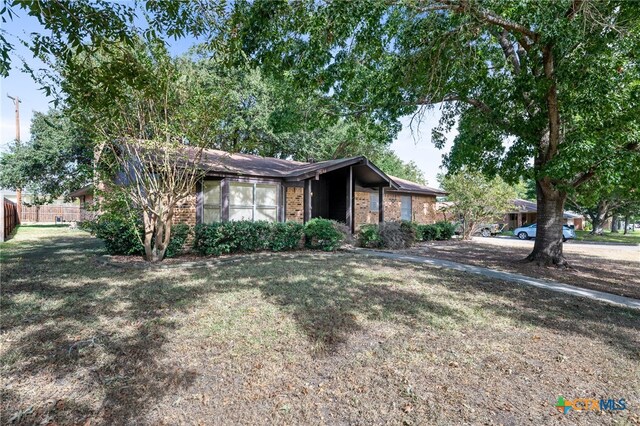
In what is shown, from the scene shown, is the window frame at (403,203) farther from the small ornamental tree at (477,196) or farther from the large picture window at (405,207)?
the small ornamental tree at (477,196)

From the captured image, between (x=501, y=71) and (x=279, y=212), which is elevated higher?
(x=501, y=71)

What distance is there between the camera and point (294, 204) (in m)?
13.6

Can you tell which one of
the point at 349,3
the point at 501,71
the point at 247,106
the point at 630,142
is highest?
the point at 247,106

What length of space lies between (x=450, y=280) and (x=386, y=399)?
494 centimetres

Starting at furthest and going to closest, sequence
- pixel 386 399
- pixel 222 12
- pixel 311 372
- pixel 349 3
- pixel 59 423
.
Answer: pixel 349 3, pixel 222 12, pixel 311 372, pixel 386 399, pixel 59 423

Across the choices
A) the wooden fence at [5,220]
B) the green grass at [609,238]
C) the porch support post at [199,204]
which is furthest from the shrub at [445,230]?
the wooden fence at [5,220]

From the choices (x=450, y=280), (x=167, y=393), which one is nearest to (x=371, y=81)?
(x=450, y=280)

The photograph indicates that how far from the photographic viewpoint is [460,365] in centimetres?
347

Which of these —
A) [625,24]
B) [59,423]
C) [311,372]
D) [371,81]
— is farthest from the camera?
[371,81]

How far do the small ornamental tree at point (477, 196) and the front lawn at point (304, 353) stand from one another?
1226 cm

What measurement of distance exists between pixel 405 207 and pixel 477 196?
397 cm

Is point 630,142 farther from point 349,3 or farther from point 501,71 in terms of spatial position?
point 349,3

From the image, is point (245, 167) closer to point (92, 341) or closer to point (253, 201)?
point (253, 201)

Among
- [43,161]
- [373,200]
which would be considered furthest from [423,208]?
[43,161]
